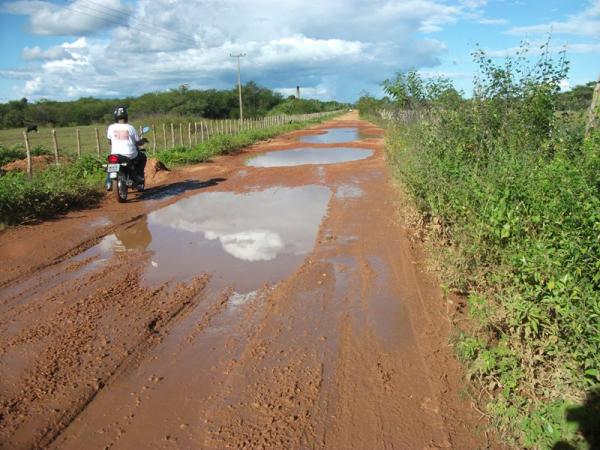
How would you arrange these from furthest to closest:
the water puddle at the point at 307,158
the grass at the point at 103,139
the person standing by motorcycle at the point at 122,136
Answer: the grass at the point at 103,139, the water puddle at the point at 307,158, the person standing by motorcycle at the point at 122,136

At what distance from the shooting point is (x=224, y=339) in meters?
4.24

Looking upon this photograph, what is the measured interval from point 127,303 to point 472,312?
3.39 meters

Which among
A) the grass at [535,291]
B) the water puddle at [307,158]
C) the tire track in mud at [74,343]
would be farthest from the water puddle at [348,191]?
the tire track in mud at [74,343]

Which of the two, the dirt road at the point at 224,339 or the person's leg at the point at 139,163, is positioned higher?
the person's leg at the point at 139,163

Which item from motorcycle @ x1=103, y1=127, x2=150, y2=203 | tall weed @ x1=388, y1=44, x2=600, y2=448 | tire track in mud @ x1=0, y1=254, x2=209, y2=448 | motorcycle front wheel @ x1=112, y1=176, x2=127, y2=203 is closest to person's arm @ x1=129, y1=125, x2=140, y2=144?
motorcycle @ x1=103, y1=127, x2=150, y2=203

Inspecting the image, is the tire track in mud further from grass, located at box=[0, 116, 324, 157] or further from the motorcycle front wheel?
grass, located at box=[0, 116, 324, 157]

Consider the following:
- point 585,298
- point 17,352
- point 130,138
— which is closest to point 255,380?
point 17,352

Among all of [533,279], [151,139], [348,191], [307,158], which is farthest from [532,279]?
[151,139]

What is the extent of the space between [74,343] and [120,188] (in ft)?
20.8

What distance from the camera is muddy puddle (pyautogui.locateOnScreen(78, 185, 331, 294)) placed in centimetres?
592

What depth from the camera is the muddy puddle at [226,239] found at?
19.4 ft

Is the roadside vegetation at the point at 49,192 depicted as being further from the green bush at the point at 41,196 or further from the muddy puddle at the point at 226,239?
the muddy puddle at the point at 226,239

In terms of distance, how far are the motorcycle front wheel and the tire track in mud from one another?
14.5 feet

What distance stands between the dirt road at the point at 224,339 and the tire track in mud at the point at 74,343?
0.02 m
